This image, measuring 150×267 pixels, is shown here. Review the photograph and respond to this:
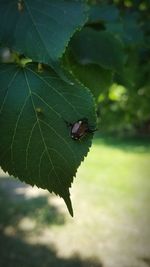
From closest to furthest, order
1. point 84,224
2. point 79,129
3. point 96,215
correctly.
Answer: point 79,129, point 84,224, point 96,215

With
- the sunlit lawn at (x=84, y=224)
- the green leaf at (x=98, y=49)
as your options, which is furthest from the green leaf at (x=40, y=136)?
the sunlit lawn at (x=84, y=224)

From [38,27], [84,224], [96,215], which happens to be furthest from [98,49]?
[96,215]

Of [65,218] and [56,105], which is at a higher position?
[65,218]

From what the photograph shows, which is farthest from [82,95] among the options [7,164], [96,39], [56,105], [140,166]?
[140,166]

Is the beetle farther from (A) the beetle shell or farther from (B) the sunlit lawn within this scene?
(B) the sunlit lawn

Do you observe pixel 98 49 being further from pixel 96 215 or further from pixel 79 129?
pixel 96 215

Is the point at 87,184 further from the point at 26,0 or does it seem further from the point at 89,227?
the point at 26,0

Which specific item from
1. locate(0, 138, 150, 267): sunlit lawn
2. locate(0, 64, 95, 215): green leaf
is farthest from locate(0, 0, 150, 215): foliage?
locate(0, 138, 150, 267): sunlit lawn
